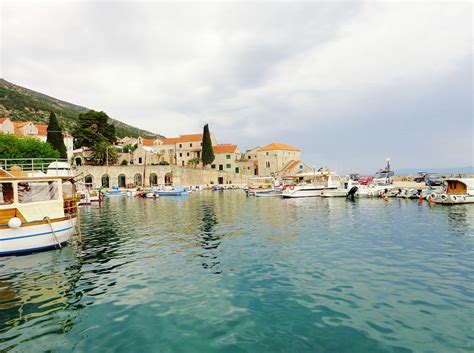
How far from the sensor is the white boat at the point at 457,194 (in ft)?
104

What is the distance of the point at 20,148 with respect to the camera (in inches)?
1869

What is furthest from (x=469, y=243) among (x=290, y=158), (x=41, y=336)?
(x=290, y=158)

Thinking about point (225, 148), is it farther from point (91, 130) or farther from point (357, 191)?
point (357, 191)

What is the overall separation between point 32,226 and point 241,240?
36.6 ft

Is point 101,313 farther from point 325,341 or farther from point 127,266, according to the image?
point 325,341

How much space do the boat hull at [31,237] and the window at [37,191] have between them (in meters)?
1.41

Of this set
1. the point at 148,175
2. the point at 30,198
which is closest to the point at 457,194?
the point at 30,198

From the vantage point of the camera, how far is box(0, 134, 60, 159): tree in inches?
1780

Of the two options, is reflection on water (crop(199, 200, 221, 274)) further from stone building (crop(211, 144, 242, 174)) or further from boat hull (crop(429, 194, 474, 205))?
stone building (crop(211, 144, 242, 174))

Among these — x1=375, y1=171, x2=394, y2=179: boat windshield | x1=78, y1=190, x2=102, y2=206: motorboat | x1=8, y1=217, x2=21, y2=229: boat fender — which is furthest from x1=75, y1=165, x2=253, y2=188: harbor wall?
x1=8, y1=217, x2=21, y2=229: boat fender

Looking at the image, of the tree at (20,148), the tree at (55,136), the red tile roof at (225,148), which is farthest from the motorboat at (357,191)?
the tree at (55,136)

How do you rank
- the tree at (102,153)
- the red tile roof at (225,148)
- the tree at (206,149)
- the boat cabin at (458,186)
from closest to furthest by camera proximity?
the boat cabin at (458,186) < the tree at (102,153) < the tree at (206,149) < the red tile roof at (225,148)

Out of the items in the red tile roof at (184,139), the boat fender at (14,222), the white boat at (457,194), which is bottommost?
the white boat at (457,194)

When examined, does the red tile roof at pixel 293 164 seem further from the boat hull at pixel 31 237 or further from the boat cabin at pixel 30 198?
the boat hull at pixel 31 237
